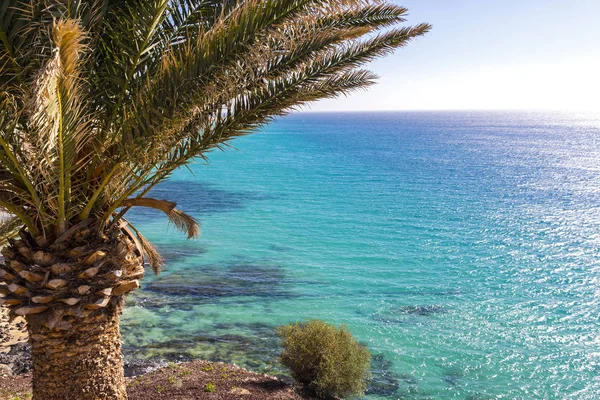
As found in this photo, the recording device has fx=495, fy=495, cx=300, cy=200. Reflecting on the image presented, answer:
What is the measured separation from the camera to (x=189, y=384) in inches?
461

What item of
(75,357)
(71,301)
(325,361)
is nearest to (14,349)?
(325,361)

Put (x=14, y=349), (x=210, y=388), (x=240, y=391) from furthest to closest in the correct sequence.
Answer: (x=14, y=349), (x=240, y=391), (x=210, y=388)

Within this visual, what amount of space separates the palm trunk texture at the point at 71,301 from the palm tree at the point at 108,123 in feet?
0.06

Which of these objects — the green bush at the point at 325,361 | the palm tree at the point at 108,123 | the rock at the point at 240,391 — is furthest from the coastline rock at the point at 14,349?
the palm tree at the point at 108,123

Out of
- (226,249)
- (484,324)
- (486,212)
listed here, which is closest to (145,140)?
(484,324)

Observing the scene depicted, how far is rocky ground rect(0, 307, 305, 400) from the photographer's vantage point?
11086 mm

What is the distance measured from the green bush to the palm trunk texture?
664 cm

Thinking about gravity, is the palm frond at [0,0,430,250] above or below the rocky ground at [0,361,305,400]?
above

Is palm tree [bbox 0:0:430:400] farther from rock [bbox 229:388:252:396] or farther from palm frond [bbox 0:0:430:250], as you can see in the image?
rock [bbox 229:388:252:396]

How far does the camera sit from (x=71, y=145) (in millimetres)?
5566

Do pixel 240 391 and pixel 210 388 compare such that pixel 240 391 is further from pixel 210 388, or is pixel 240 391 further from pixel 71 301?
pixel 71 301

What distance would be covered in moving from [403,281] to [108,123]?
21590mm

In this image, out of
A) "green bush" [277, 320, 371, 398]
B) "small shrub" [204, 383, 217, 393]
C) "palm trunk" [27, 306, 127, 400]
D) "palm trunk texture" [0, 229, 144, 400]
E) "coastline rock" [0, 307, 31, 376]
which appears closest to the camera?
"palm trunk texture" [0, 229, 144, 400]

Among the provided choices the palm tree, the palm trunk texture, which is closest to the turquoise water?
the palm trunk texture
